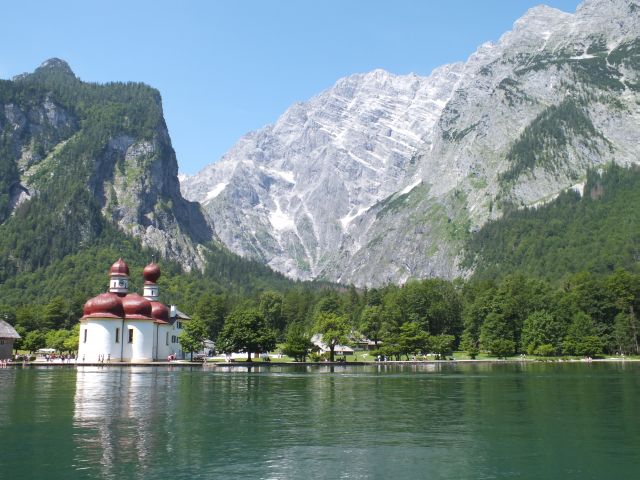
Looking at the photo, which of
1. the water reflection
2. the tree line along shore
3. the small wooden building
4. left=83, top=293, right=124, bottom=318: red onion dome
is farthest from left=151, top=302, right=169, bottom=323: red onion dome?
the water reflection

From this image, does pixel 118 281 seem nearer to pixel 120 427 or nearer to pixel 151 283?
pixel 151 283

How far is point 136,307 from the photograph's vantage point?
136 meters

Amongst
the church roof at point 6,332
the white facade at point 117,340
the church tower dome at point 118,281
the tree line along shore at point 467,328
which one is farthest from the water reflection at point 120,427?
the church roof at point 6,332

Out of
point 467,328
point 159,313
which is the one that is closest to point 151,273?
point 159,313

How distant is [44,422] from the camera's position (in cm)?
4428

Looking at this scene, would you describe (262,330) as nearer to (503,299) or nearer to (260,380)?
(260,380)

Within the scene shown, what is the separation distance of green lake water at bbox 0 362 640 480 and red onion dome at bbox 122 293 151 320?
216 ft

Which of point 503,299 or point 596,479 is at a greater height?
point 503,299

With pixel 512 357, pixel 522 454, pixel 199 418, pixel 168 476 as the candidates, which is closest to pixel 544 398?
pixel 522 454

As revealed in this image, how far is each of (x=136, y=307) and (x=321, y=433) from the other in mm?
102712

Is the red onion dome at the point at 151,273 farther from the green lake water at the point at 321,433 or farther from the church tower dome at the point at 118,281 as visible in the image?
the green lake water at the point at 321,433

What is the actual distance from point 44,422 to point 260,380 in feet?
142

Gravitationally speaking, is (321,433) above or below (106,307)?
below

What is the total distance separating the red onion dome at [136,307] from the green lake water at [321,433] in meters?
66.0
